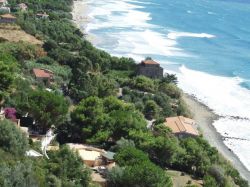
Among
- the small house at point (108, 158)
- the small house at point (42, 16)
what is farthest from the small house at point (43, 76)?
the small house at point (42, 16)

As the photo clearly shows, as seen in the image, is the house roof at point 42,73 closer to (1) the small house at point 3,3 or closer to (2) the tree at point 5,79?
(2) the tree at point 5,79

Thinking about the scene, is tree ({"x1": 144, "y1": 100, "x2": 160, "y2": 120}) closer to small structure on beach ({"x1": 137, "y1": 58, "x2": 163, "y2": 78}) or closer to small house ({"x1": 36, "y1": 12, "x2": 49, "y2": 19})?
small structure on beach ({"x1": 137, "y1": 58, "x2": 163, "y2": 78})

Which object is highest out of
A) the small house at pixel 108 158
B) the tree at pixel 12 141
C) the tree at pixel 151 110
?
the tree at pixel 12 141

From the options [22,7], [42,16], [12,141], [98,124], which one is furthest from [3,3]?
[12,141]

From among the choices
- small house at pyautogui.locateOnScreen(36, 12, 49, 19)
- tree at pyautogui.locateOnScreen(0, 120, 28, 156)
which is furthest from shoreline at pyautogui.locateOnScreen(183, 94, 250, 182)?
small house at pyautogui.locateOnScreen(36, 12, 49, 19)

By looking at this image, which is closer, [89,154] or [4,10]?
[89,154]

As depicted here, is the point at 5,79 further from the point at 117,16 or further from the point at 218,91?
the point at 117,16

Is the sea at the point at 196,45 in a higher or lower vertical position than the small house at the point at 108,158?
lower
